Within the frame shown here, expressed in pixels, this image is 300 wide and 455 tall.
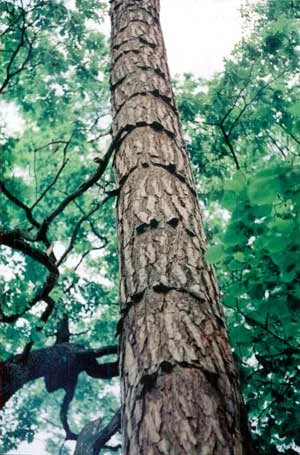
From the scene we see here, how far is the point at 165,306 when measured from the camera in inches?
77.7

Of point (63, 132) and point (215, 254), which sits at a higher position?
point (63, 132)

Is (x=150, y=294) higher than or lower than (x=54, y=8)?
lower

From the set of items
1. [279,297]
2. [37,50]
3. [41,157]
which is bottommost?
[279,297]

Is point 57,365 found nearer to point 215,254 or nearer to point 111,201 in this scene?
point 111,201

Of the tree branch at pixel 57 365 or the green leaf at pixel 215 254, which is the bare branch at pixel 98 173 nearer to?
the green leaf at pixel 215 254

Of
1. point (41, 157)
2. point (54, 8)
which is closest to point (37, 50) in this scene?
point (54, 8)

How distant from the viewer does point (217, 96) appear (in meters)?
5.76

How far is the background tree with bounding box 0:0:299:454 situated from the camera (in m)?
1.93

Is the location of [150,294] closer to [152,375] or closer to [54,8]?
[152,375]

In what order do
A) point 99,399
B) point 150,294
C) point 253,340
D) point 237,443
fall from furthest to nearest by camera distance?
1. point 99,399
2. point 253,340
3. point 150,294
4. point 237,443

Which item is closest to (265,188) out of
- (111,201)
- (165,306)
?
(165,306)

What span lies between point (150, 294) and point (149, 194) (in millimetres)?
747

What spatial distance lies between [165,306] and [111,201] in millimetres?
6219

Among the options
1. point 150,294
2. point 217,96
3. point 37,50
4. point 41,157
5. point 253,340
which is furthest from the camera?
point 41,157
